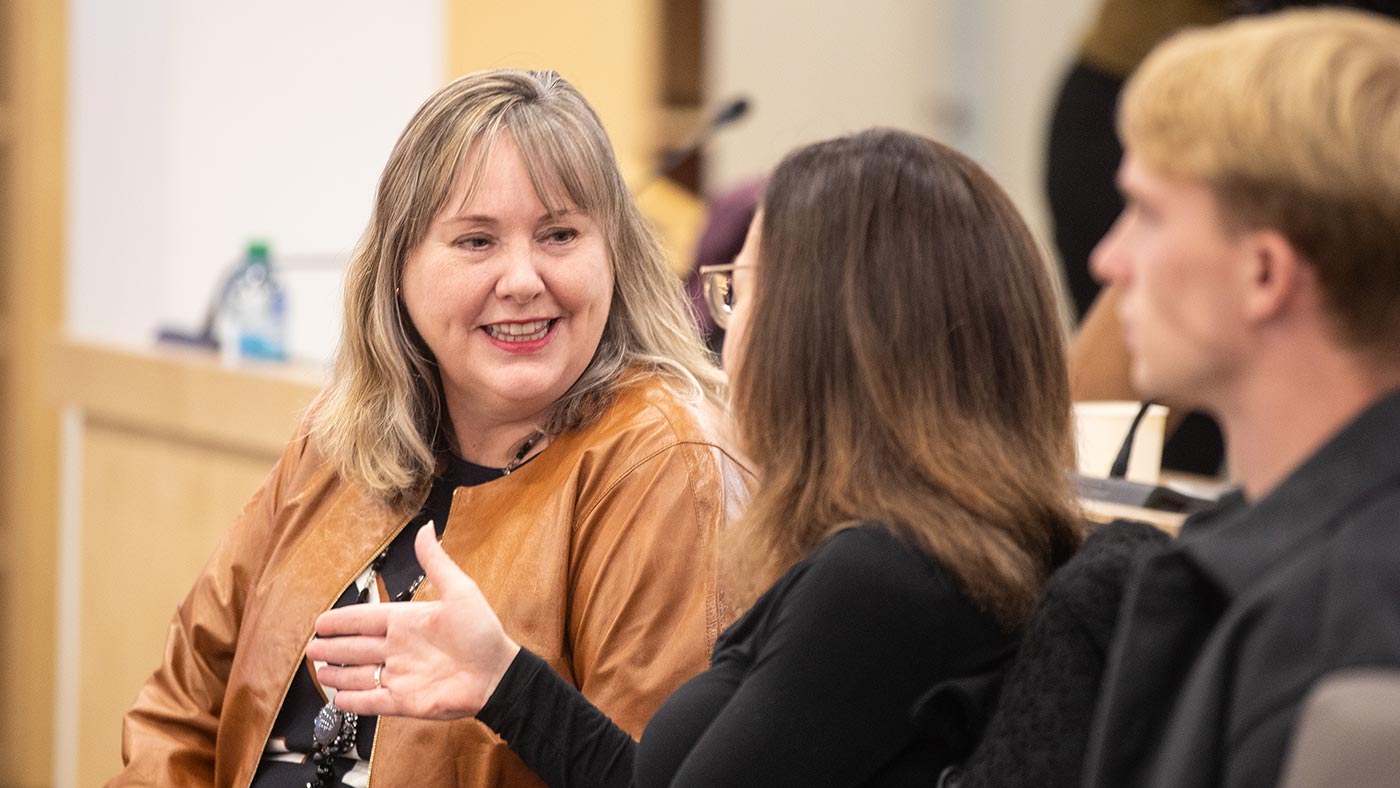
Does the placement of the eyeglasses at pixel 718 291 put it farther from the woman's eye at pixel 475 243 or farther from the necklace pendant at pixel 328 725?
the necklace pendant at pixel 328 725

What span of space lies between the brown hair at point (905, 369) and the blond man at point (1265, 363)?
0.79 feet

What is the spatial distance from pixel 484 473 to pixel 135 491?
6.39ft

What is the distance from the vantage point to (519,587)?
163 cm

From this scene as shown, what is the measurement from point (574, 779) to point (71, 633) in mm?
2644

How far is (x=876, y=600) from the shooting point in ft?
3.86

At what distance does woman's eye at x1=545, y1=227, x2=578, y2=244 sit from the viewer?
1.77 metres

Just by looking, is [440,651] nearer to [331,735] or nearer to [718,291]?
[331,735]

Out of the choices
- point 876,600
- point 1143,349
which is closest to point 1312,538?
point 1143,349

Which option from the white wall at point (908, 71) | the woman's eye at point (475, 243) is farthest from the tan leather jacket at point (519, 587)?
the white wall at point (908, 71)

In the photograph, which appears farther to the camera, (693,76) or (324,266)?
(693,76)

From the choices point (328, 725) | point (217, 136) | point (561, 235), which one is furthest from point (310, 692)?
point (217, 136)

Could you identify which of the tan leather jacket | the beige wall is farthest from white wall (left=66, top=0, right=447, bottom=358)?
the tan leather jacket

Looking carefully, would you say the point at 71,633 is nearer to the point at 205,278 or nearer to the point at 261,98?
the point at 205,278

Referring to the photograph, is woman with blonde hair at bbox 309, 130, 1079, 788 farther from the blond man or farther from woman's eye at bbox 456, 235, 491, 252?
woman's eye at bbox 456, 235, 491, 252
